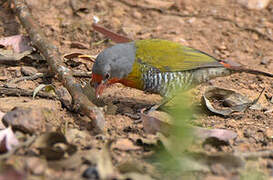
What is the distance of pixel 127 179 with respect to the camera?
335 centimetres

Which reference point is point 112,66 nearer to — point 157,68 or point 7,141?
point 157,68

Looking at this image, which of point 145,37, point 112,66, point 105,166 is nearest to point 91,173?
point 105,166

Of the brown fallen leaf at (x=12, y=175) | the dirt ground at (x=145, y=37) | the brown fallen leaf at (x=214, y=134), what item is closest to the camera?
the brown fallen leaf at (x=12, y=175)

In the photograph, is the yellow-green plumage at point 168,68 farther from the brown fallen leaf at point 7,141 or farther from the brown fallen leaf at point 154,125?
the brown fallen leaf at point 7,141

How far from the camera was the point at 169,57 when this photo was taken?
558 cm

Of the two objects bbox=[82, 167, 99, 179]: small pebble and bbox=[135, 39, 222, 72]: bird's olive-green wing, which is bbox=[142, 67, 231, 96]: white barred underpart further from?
bbox=[82, 167, 99, 179]: small pebble

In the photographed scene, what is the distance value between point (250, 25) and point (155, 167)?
484cm

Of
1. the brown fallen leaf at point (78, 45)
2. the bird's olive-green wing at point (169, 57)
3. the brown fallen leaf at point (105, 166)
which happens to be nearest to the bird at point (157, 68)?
the bird's olive-green wing at point (169, 57)

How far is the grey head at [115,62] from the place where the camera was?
16.6 feet

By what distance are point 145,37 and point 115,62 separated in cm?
205

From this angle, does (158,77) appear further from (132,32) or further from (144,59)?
(132,32)

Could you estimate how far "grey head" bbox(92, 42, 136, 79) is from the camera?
5074 millimetres

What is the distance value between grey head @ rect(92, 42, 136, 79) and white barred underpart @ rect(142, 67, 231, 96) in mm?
246

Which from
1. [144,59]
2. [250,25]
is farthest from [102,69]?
[250,25]
